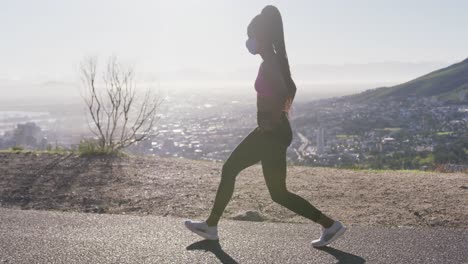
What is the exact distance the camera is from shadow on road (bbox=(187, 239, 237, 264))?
3904 millimetres

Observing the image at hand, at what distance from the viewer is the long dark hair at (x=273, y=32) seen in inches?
159

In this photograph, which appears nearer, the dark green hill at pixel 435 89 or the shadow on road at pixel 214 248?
the shadow on road at pixel 214 248

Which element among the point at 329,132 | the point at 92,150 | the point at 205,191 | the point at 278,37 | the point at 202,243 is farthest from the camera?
the point at 329,132

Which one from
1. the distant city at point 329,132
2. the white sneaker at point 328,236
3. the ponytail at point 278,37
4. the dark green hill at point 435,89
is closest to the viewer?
the ponytail at point 278,37

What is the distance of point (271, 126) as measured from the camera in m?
4.14

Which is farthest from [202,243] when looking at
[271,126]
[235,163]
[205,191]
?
[205,191]

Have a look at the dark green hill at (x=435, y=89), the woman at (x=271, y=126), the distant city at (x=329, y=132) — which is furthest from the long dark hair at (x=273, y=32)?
the dark green hill at (x=435, y=89)

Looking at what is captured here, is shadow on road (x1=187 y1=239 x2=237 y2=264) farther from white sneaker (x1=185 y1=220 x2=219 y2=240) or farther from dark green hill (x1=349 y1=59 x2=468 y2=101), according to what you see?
dark green hill (x1=349 y1=59 x2=468 y2=101)

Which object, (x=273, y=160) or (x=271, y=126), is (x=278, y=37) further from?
(x=273, y=160)

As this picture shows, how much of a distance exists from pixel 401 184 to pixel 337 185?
84 centimetres

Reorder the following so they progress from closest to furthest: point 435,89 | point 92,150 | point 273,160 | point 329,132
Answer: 1. point 273,160
2. point 92,150
3. point 329,132
4. point 435,89

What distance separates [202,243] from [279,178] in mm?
832

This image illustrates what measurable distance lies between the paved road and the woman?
23 cm

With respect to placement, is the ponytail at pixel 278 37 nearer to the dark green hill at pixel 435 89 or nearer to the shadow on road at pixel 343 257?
the shadow on road at pixel 343 257
